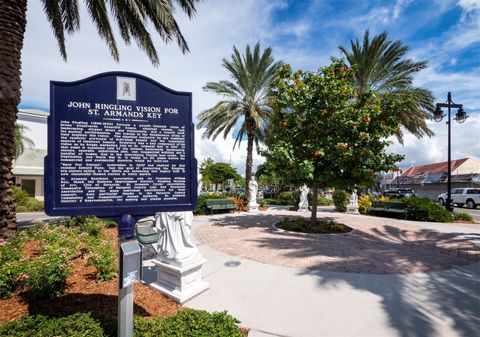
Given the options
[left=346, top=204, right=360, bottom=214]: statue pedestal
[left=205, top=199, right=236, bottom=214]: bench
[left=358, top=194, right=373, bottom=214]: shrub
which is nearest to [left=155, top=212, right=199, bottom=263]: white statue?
[left=205, top=199, right=236, bottom=214]: bench

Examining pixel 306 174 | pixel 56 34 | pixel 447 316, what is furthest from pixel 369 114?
pixel 56 34

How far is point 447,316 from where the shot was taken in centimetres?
360

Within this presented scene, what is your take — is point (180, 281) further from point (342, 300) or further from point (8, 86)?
point (8, 86)

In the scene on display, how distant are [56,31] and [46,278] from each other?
10.1m

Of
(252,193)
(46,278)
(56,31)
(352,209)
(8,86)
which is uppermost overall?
(56,31)

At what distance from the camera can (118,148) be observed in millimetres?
2857

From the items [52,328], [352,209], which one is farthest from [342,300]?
[352,209]

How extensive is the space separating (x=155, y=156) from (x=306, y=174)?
6.48 meters

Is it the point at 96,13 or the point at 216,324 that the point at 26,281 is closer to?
the point at 216,324

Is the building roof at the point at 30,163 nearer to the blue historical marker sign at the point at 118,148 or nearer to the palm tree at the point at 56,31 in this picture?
the palm tree at the point at 56,31

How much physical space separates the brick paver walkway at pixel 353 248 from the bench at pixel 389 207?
10.2 ft

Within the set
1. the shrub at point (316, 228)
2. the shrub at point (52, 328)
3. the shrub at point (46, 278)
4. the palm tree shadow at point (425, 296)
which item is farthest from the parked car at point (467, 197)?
the shrub at point (46, 278)

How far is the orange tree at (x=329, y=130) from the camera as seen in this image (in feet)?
28.6

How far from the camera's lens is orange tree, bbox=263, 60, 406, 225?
344 inches
